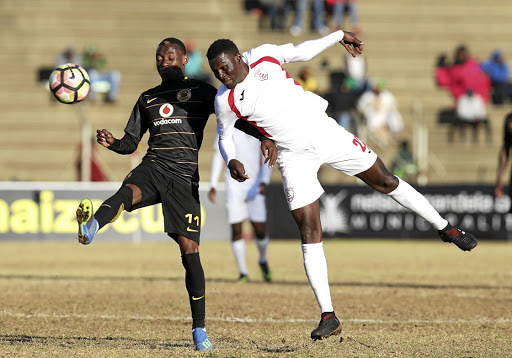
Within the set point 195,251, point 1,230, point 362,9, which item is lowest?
point 1,230

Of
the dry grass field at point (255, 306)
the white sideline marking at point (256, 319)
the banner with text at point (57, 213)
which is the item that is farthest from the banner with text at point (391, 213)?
the white sideline marking at point (256, 319)

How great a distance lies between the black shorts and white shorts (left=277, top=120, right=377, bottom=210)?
→ 2.63ft

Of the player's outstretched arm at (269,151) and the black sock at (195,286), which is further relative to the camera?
the black sock at (195,286)

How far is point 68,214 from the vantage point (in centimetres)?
2131

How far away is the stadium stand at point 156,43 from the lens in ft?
82.5

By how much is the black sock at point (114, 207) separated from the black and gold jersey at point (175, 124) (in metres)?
0.39

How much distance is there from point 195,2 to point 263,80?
21660 millimetres

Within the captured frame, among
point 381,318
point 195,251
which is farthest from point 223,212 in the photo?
point 195,251

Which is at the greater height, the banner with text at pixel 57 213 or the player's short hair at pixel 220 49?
the player's short hair at pixel 220 49

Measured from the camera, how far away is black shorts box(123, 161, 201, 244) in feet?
24.2

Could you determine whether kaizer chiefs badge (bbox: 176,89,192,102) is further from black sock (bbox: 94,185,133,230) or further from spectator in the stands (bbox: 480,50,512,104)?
spectator in the stands (bbox: 480,50,512,104)

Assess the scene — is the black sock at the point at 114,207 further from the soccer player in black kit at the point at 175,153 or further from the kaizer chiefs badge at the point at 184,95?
the kaizer chiefs badge at the point at 184,95

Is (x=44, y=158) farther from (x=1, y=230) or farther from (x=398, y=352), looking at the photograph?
(x=398, y=352)

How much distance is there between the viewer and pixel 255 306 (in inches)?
408
